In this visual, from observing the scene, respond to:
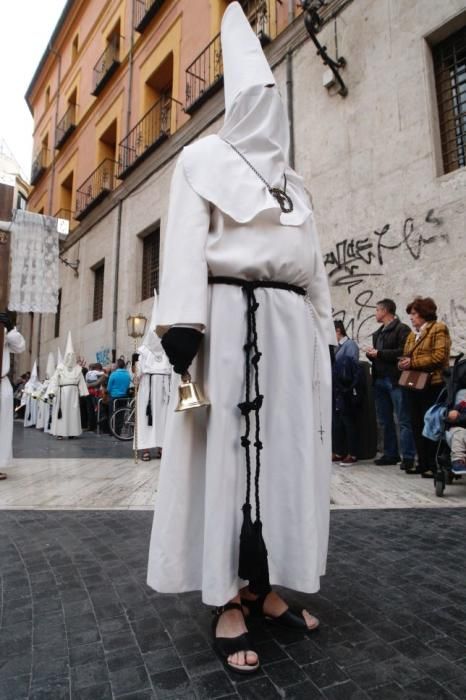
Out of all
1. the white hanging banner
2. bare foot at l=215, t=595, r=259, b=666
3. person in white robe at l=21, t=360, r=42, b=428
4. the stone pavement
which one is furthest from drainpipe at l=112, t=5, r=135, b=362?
bare foot at l=215, t=595, r=259, b=666

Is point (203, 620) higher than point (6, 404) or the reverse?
the reverse

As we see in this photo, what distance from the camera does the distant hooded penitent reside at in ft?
5.64

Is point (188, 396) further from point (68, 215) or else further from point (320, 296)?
point (68, 215)

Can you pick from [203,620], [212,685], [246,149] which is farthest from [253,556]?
[246,149]

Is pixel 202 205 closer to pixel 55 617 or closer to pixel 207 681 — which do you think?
pixel 207 681

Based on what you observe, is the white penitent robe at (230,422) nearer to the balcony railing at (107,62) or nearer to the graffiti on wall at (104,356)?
the graffiti on wall at (104,356)

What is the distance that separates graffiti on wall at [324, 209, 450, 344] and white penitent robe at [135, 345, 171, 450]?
9.62 feet

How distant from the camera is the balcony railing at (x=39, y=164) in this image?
2264 cm

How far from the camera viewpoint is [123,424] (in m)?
10.5

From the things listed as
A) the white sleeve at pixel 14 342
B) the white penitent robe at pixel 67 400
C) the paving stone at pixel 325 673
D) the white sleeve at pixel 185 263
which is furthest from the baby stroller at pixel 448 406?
the white penitent robe at pixel 67 400

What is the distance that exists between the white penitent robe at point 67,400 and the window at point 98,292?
5197mm

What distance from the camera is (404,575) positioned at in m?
2.35

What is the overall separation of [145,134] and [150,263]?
4049 mm

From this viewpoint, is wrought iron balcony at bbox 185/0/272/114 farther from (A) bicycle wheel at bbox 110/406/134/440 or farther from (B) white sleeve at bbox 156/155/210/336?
(B) white sleeve at bbox 156/155/210/336
